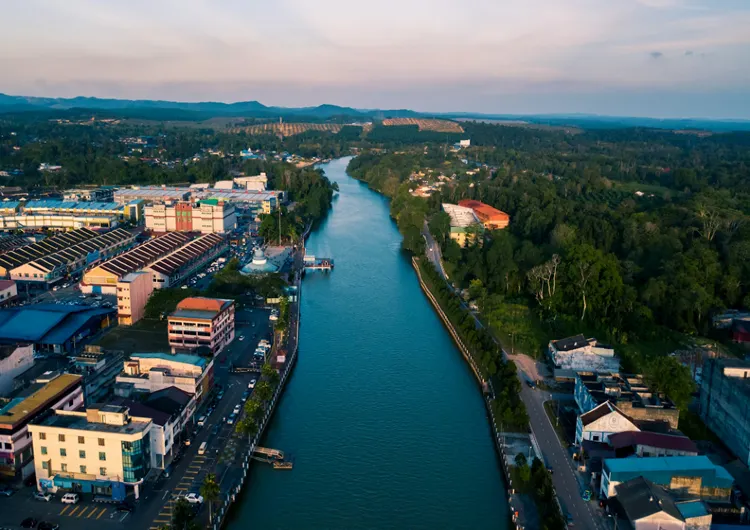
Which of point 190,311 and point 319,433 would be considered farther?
point 190,311

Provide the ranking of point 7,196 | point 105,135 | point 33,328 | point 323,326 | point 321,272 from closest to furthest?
1. point 33,328
2. point 323,326
3. point 321,272
4. point 7,196
5. point 105,135

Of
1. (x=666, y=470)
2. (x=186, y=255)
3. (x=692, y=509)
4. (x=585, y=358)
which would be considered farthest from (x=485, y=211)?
(x=692, y=509)

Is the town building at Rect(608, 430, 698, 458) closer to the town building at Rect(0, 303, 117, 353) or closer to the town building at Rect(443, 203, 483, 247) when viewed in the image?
the town building at Rect(0, 303, 117, 353)

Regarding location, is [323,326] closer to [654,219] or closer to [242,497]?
[242,497]

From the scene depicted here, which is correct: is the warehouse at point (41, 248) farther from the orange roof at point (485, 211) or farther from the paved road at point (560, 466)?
the orange roof at point (485, 211)

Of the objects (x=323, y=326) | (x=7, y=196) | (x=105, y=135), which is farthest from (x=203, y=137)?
(x=323, y=326)

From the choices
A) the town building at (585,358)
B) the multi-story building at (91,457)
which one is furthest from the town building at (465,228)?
the multi-story building at (91,457)
